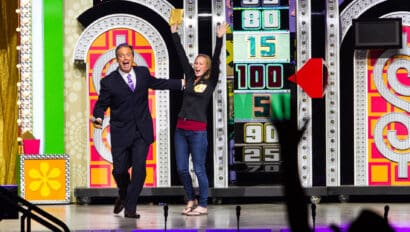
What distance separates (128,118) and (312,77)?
9.95 feet

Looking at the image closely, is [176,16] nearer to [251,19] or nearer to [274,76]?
[251,19]

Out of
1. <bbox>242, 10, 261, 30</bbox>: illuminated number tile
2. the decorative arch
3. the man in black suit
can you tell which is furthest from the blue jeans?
<bbox>242, 10, 261, 30</bbox>: illuminated number tile

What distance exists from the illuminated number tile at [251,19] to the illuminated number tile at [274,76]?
53 centimetres

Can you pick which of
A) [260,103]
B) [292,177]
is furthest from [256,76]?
[292,177]

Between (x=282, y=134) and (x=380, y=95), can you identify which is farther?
(x=380, y=95)

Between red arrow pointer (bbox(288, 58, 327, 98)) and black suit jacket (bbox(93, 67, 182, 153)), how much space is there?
2530 mm

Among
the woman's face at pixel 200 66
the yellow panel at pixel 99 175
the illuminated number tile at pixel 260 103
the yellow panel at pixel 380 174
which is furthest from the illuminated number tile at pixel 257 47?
the yellow panel at pixel 99 175

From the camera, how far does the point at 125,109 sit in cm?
1004

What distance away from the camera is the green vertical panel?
12.1m

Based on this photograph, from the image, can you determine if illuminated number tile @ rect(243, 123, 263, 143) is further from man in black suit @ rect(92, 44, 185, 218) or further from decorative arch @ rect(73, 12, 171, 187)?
man in black suit @ rect(92, 44, 185, 218)

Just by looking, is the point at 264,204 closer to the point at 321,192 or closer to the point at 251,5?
the point at 321,192

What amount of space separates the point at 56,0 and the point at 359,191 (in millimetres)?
4631

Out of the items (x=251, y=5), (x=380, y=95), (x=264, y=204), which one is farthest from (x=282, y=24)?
(x=264, y=204)

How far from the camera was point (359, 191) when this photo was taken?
39.0ft
